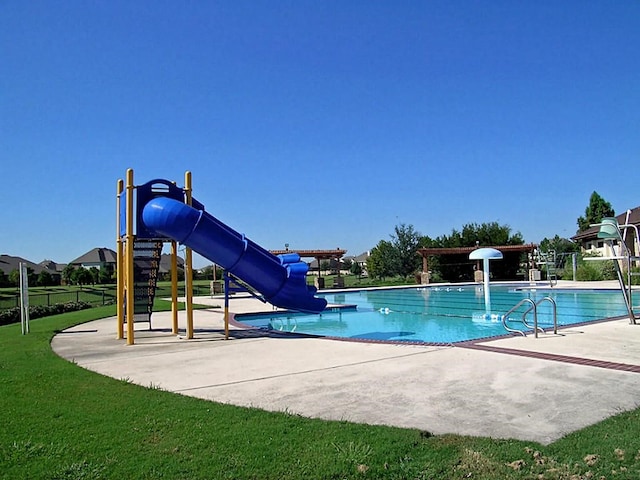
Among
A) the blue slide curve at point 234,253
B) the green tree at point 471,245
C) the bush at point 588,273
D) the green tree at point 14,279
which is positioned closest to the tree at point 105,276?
the green tree at point 14,279

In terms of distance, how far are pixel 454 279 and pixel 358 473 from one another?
42.2 m

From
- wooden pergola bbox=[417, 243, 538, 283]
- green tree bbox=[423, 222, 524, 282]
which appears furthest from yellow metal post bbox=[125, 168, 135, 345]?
green tree bbox=[423, 222, 524, 282]

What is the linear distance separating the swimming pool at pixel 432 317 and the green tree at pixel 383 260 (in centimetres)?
1755

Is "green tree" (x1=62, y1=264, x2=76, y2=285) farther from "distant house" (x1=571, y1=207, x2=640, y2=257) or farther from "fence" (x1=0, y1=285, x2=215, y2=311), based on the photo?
"distant house" (x1=571, y1=207, x2=640, y2=257)

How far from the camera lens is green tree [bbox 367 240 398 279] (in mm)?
46156

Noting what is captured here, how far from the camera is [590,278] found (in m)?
33.9

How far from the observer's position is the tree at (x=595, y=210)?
52612mm

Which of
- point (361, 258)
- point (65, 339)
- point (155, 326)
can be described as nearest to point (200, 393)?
point (65, 339)

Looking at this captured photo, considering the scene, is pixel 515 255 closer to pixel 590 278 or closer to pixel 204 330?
pixel 590 278

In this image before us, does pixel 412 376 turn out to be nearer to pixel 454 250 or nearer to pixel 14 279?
pixel 454 250

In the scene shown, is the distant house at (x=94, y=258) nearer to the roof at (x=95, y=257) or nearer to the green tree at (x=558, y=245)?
the roof at (x=95, y=257)

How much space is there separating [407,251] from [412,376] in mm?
39408

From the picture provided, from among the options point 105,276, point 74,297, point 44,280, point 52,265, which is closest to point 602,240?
point 74,297

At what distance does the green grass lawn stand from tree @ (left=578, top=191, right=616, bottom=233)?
54.7m
